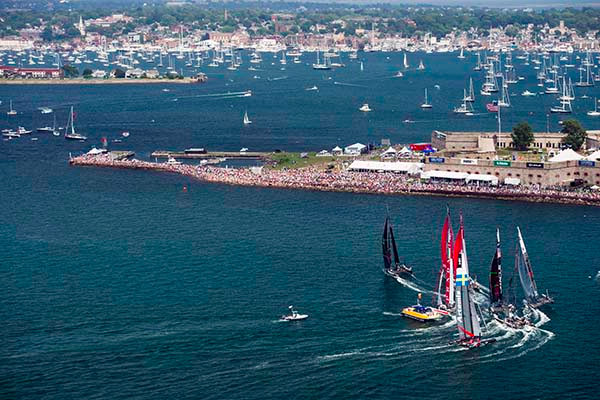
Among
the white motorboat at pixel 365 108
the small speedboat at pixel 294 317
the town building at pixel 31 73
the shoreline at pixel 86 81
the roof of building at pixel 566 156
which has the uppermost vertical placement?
the town building at pixel 31 73

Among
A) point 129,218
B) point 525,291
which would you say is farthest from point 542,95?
point 525,291

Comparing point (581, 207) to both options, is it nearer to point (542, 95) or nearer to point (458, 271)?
point (458, 271)

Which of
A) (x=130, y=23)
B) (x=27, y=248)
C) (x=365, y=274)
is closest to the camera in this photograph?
(x=365, y=274)

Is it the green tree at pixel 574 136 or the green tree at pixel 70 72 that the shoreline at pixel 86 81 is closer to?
the green tree at pixel 70 72

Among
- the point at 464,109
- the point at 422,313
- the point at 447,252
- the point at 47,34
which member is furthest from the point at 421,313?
the point at 47,34

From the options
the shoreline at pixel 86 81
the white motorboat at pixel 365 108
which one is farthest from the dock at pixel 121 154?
the shoreline at pixel 86 81

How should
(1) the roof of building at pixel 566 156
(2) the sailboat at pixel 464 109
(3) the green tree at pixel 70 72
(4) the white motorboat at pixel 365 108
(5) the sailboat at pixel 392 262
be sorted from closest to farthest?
(5) the sailboat at pixel 392 262
(1) the roof of building at pixel 566 156
(2) the sailboat at pixel 464 109
(4) the white motorboat at pixel 365 108
(3) the green tree at pixel 70 72

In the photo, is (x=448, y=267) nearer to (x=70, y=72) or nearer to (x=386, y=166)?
(x=386, y=166)
